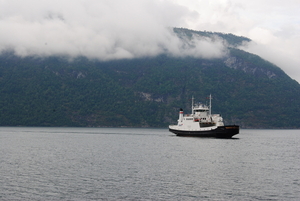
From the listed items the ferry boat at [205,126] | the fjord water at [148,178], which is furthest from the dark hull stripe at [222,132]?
the fjord water at [148,178]

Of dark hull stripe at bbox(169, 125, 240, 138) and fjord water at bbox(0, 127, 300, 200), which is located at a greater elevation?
dark hull stripe at bbox(169, 125, 240, 138)

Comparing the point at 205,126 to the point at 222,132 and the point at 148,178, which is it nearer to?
the point at 222,132

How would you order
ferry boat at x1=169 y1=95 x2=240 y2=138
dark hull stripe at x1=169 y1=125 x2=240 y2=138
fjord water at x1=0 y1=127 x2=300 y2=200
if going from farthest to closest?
ferry boat at x1=169 y1=95 x2=240 y2=138 < dark hull stripe at x1=169 y1=125 x2=240 y2=138 < fjord water at x1=0 y1=127 x2=300 y2=200

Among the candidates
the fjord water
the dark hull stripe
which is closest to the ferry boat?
the dark hull stripe

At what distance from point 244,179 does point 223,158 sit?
81.4 feet

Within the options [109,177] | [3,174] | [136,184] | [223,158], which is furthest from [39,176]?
Answer: [223,158]

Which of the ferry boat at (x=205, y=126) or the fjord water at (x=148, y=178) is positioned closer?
the fjord water at (x=148, y=178)

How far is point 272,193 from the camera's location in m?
48.3

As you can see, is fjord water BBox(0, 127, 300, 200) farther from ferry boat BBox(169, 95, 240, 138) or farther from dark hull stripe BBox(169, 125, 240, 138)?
ferry boat BBox(169, 95, 240, 138)

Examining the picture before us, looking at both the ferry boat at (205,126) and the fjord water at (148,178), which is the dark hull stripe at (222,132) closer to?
the ferry boat at (205,126)

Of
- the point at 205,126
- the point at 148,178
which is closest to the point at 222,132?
the point at 205,126

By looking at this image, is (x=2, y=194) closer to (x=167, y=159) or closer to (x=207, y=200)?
(x=207, y=200)

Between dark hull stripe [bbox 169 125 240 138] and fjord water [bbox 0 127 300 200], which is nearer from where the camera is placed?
fjord water [bbox 0 127 300 200]

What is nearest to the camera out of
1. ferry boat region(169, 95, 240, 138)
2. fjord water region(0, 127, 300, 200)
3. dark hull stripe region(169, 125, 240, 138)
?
fjord water region(0, 127, 300, 200)
